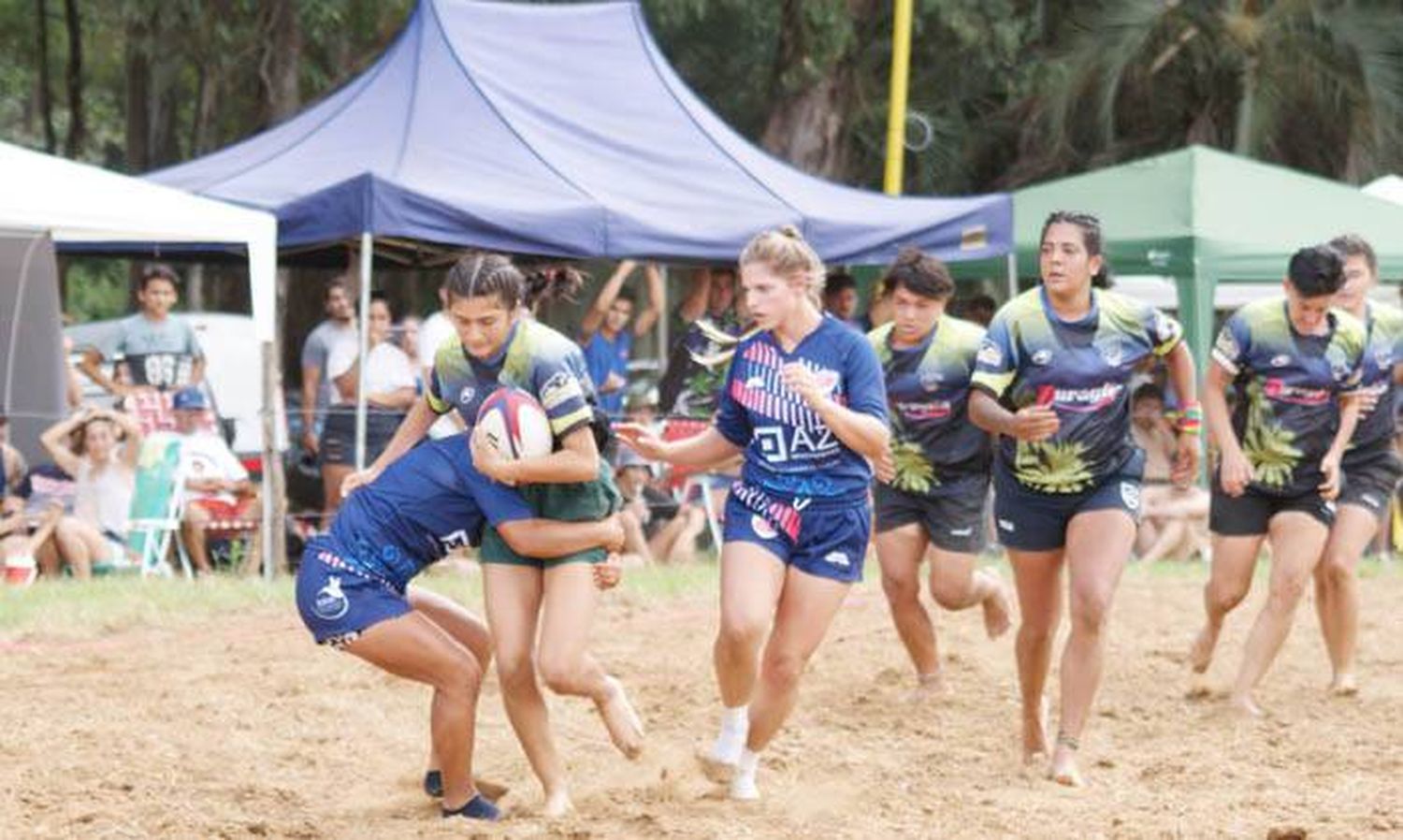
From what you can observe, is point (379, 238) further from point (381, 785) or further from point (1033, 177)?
point (1033, 177)

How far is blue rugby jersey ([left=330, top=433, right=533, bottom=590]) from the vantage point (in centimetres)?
727

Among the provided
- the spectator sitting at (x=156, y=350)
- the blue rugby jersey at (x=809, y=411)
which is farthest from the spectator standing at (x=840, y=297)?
the blue rugby jersey at (x=809, y=411)

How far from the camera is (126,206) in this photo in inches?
540

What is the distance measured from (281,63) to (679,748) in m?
16.1

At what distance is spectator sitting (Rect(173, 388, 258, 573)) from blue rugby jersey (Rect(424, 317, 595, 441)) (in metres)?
7.30

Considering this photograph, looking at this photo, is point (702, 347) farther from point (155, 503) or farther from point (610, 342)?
point (155, 503)

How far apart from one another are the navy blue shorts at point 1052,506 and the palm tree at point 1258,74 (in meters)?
17.8

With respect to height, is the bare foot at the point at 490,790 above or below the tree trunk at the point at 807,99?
below

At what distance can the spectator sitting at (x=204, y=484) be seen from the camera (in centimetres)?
1459

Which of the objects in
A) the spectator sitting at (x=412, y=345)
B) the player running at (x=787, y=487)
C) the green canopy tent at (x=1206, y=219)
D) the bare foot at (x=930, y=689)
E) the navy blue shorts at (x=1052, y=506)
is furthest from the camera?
the green canopy tent at (x=1206, y=219)

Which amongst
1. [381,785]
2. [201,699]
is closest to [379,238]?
[201,699]

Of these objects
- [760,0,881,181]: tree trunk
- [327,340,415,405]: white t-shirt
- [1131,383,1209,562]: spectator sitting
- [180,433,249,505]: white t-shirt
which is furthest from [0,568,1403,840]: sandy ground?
[760,0,881,181]: tree trunk

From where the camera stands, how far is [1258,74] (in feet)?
85.6

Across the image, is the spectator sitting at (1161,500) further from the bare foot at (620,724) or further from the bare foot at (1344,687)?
the bare foot at (620,724)
